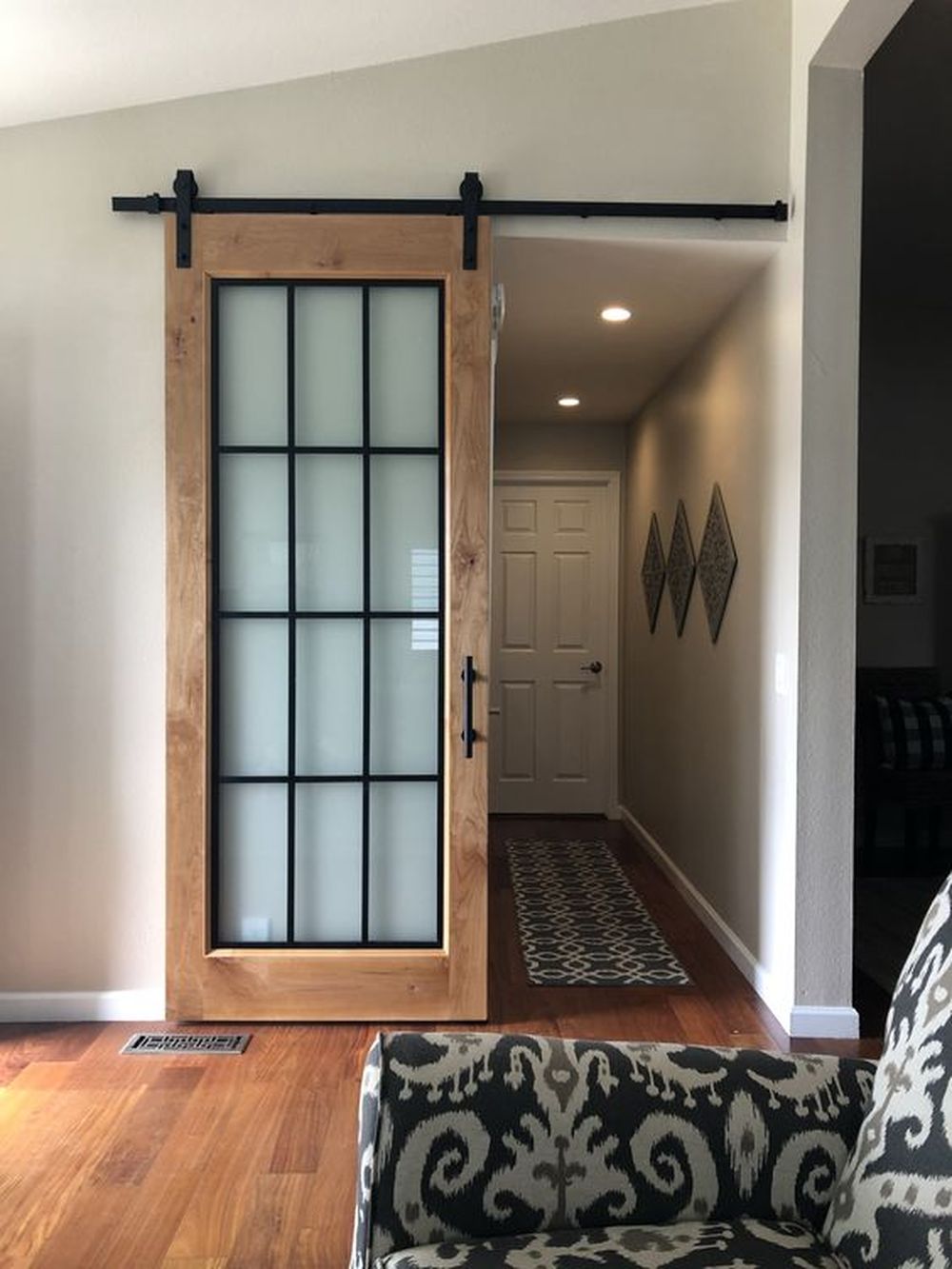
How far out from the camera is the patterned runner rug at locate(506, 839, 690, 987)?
3500 mm

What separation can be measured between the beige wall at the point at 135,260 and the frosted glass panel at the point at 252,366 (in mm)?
198

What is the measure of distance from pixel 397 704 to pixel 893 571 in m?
3.56

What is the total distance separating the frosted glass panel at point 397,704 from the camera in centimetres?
310

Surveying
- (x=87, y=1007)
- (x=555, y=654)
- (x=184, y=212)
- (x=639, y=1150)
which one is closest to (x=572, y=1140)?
(x=639, y=1150)

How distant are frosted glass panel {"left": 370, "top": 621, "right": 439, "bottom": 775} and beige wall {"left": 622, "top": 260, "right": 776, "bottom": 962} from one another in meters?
1.07

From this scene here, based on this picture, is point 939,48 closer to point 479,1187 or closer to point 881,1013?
point 881,1013

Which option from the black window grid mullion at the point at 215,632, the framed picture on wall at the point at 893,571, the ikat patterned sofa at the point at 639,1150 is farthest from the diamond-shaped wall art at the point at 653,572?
the ikat patterned sofa at the point at 639,1150

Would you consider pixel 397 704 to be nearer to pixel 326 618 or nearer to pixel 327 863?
pixel 326 618

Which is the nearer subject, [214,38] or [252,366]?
[214,38]

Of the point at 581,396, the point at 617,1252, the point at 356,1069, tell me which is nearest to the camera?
the point at 617,1252

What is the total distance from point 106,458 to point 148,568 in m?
0.34

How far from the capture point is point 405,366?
308 cm

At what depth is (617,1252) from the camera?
3.81 feet

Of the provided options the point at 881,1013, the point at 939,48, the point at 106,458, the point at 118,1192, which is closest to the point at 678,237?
the point at 939,48
